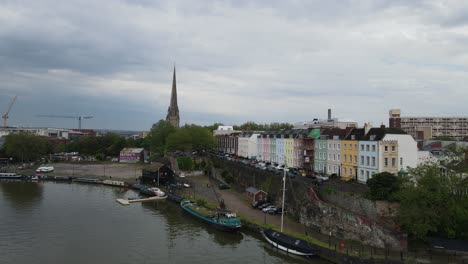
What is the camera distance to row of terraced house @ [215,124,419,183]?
48.9 m

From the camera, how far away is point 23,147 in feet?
384

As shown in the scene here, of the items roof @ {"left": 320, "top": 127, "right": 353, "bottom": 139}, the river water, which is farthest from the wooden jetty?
roof @ {"left": 320, "top": 127, "right": 353, "bottom": 139}

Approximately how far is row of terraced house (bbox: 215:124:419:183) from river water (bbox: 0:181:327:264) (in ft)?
63.0

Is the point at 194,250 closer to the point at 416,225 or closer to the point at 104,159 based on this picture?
the point at 416,225

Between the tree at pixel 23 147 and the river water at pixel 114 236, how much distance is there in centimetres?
6225

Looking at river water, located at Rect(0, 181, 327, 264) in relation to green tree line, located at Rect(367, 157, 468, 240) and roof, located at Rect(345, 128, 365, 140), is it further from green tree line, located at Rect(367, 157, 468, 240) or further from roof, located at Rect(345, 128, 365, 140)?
roof, located at Rect(345, 128, 365, 140)

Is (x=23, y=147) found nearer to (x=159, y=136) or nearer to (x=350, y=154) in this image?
(x=159, y=136)

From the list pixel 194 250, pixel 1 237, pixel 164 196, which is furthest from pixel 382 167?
pixel 1 237

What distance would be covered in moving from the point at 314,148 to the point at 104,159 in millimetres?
83835

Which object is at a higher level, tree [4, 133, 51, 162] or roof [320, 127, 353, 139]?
roof [320, 127, 353, 139]

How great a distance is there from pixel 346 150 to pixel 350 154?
1.23 metres

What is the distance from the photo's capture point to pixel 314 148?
217ft

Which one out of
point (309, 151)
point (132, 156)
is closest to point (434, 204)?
point (309, 151)

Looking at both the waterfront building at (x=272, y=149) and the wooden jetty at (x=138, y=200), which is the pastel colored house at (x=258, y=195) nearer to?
the wooden jetty at (x=138, y=200)
